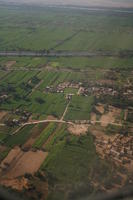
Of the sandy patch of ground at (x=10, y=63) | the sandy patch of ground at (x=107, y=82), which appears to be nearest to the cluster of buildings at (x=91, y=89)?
the sandy patch of ground at (x=107, y=82)

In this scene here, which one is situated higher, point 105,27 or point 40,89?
point 105,27

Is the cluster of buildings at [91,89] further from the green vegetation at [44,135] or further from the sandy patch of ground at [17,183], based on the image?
the sandy patch of ground at [17,183]

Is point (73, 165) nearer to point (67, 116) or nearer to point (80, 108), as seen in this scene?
point (67, 116)

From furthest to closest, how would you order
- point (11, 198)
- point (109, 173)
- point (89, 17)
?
point (89, 17) < point (109, 173) < point (11, 198)

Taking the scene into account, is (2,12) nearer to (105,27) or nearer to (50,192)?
(105,27)

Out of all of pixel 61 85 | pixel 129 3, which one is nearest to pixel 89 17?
pixel 129 3

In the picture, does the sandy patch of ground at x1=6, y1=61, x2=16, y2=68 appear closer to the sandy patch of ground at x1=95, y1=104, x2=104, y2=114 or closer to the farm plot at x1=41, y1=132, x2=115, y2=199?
the sandy patch of ground at x1=95, y1=104, x2=104, y2=114

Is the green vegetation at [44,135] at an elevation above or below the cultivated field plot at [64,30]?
below
